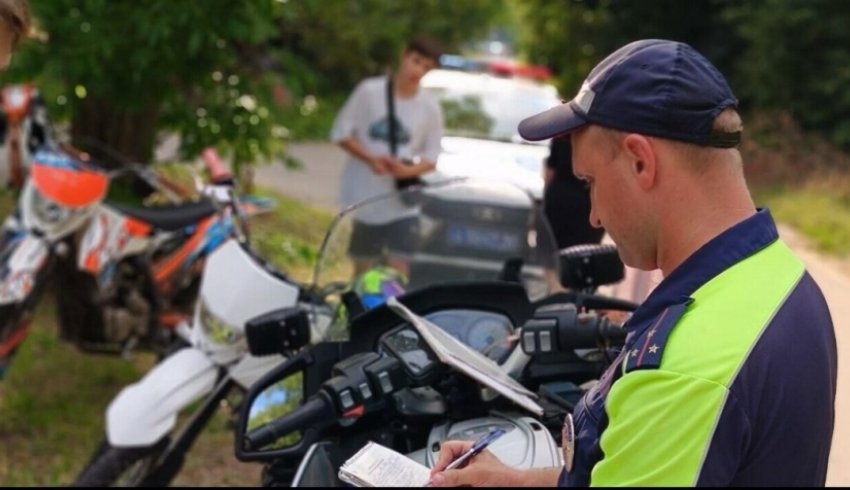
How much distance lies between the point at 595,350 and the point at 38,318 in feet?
17.0

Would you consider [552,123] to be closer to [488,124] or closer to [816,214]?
[488,124]

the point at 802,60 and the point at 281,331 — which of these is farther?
the point at 802,60

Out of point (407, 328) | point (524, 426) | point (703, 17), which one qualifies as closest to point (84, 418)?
point (407, 328)

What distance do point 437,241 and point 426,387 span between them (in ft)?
4.57

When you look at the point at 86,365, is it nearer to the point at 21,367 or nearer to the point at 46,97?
the point at 21,367

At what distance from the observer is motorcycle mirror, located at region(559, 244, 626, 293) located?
3080 mm

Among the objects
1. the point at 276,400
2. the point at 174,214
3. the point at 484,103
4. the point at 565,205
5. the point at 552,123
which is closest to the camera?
the point at 552,123

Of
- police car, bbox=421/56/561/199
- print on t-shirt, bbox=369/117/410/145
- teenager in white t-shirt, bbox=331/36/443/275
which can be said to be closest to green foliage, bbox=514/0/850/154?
police car, bbox=421/56/561/199

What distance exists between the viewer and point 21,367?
6012 millimetres

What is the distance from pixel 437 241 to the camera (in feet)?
12.5

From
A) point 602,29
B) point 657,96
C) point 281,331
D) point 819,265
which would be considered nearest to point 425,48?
point 281,331

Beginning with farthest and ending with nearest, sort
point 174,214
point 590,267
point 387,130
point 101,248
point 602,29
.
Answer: point 602,29 → point 387,130 → point 101,248 → point 174,214 → point 590,267

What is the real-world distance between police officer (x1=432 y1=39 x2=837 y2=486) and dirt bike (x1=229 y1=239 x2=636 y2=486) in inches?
23.6

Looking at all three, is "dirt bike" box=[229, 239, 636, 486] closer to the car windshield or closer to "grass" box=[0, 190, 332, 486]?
"grass" box=[0, 190, 332, 486]
